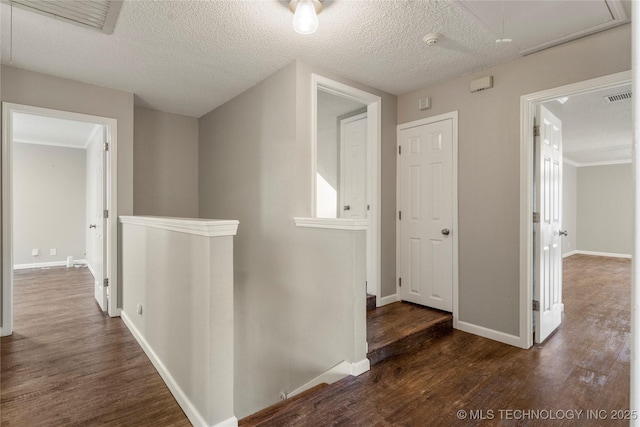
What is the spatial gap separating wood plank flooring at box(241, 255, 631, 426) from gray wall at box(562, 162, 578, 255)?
18.9 ft

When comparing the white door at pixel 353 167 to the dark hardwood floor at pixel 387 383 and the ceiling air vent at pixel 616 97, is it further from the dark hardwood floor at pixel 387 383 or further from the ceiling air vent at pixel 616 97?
the ceiling air vent at pixel 616 97

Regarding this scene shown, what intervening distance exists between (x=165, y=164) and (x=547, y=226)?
14.5ft

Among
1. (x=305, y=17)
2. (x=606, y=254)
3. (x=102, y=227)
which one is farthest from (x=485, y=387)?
(x=606, y=254)

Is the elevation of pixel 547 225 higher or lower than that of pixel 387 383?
higher

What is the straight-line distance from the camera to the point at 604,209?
802 cm

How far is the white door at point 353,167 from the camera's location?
12.5ft

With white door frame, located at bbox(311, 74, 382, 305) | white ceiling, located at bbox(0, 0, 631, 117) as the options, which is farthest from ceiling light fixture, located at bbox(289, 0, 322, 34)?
white door frame, located at bbox(311, 74, 382, 305)

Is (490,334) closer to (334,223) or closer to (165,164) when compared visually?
(334,223)

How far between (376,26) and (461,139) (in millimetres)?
1376

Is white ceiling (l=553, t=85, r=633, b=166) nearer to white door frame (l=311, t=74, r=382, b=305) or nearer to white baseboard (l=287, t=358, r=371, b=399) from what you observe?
white door frame (l=311, t=74, r=382, b=305)

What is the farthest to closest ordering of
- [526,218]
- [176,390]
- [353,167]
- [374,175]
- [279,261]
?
[353,167] → [374,175] → [279,261] → [526,218] → [176,390]

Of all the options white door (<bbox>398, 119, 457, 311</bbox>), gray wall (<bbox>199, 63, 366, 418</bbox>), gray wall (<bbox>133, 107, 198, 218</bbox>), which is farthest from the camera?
gray wall (<bbox>133, 107, 198, 218</bbox>)

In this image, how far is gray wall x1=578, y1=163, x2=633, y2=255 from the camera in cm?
771

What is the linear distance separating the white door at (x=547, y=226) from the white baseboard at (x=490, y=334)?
198mm
